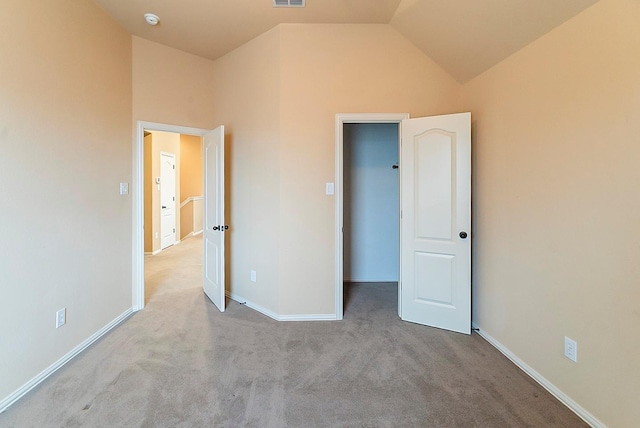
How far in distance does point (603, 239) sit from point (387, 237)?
2.68m

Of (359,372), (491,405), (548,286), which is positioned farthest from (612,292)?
(359,372)

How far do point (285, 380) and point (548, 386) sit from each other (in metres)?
1.68

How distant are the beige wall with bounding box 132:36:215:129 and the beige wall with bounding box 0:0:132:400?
13cm

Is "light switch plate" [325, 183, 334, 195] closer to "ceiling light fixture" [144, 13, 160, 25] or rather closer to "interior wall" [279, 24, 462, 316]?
"interior wall" [279, 24, 462, 316]

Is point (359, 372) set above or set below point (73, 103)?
below

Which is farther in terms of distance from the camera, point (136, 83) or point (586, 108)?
point (136, 83)

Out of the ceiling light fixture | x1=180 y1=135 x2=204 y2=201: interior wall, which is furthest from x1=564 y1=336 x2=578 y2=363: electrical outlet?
x1=180 y1=135 x2=204 y2=201: interior wall

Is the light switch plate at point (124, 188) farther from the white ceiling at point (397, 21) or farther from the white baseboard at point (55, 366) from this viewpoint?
the white ceiling at point (397, 21)

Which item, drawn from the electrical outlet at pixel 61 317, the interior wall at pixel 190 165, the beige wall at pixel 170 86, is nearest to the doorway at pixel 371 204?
the beige wall at pixel 170 86

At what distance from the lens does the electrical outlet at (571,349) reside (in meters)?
1.68

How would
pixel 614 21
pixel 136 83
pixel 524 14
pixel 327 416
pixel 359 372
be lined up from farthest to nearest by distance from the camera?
pixel 136 83 < pixel 359 372 < pixel 524 14 < pixel 327 416 < pixel 614 21

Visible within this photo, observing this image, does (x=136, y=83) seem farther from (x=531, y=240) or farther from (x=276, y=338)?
(x=531, y=240)

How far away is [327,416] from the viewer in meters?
1.60

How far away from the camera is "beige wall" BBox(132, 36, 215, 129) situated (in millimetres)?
2990
